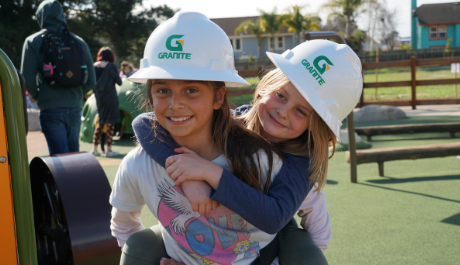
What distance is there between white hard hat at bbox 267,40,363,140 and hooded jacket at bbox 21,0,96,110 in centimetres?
304

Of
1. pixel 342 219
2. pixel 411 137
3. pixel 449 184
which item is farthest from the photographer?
pixel 411 137

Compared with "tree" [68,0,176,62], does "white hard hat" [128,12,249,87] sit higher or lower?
lower

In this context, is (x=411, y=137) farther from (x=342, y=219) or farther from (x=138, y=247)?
(x=138, y=247)

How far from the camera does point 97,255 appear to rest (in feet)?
7.52

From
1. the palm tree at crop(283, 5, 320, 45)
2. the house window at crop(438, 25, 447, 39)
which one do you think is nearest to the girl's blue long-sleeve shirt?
the palm tree at crop(283, 5, 320, 45)

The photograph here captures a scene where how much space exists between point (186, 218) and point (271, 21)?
4841cm

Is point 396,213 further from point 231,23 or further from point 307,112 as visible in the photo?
point 231,23

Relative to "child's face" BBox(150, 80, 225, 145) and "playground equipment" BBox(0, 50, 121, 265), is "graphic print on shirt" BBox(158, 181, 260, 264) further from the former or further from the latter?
"playground equipment" BBox(0, 50, 121, 265)

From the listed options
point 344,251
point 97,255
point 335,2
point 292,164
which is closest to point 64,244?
point 97,255

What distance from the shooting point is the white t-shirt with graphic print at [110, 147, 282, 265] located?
1.78 m

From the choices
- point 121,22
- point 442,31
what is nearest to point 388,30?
point 442,31

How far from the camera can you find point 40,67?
422 centimetres

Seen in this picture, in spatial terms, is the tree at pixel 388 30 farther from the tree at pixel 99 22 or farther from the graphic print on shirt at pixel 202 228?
the graphic print on shirt at pixel 202 228

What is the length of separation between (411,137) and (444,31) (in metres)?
48.4
